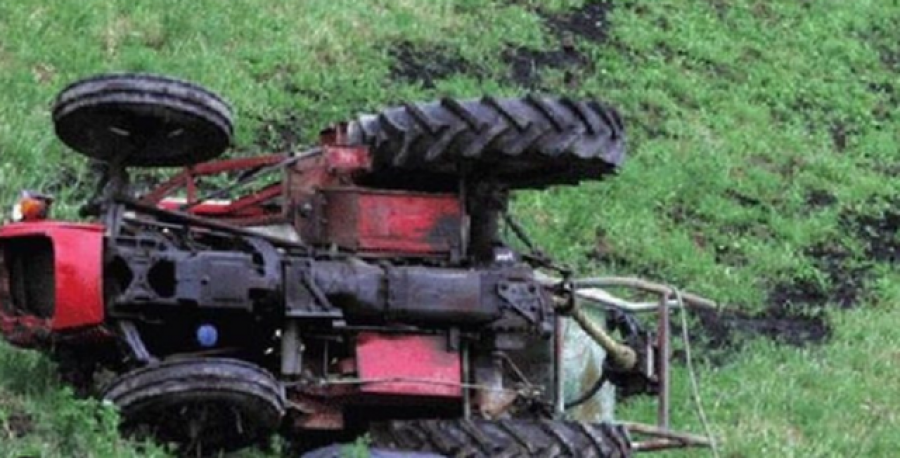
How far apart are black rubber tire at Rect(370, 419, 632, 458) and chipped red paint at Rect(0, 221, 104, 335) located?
1006mm

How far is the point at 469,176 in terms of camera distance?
621 cm

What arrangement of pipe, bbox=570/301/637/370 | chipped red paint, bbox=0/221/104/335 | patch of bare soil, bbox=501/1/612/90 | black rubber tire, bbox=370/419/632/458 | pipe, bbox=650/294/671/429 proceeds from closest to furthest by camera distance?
chipped red paint, bbox=0/221/104/335
black rubber tire, bbox=370/419/632/458
pipe, bbox=570/301/637/370
pipe, bbox=650/294/671/429
patch of bare soil, bbox=501/1/612/90

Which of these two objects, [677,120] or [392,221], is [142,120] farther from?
[677,120]

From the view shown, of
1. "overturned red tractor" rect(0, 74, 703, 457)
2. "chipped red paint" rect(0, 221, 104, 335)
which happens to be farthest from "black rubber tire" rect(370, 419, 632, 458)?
"chipped red paint" rect(0, 221, 104, 335)

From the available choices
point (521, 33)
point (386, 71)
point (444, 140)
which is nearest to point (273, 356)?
point (444, 140)

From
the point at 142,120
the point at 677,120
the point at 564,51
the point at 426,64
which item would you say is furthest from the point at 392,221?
the point at 564,51

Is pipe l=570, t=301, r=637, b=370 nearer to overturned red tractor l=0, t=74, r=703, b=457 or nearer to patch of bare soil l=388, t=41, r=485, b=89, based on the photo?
overturned red tractor l=0, t=74, r=703, b=457

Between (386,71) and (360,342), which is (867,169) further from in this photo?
(360,342)

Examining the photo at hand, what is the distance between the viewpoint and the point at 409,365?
591 cm

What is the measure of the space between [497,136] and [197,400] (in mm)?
1381

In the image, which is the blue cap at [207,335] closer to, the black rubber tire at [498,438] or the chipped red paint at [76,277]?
the chipped red paint at [76,277]

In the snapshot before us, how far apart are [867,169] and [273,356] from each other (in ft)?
27.4

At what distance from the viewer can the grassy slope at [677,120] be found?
8688mm

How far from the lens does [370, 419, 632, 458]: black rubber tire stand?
5656mm
